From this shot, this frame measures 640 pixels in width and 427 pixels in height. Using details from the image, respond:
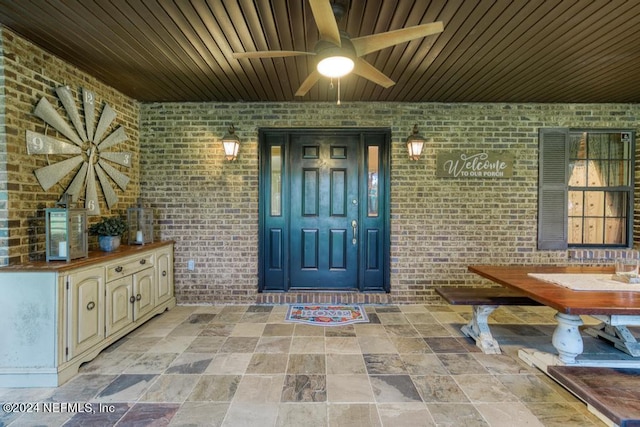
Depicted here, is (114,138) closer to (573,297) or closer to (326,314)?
(326,314)

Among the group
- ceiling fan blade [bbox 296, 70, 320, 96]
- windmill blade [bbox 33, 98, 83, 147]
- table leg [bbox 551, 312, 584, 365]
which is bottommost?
table leg [bbox 551, 312, 584, 365]

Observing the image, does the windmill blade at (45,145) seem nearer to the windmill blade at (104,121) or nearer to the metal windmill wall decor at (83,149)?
the metal windmill wall decor at (83,149)

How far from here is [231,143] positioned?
13.0 feet

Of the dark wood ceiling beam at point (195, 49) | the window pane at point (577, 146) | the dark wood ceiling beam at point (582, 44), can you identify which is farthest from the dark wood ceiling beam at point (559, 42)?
the dark wood ceiling beam at point (195, 49)

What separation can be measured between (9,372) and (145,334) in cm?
103

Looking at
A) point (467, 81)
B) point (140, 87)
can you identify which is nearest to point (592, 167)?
point (467, 81)

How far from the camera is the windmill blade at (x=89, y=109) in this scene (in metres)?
3.19

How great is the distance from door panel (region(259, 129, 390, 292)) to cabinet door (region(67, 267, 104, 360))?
6.23ft

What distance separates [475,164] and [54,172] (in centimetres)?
461

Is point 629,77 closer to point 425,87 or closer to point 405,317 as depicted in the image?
point 425,87

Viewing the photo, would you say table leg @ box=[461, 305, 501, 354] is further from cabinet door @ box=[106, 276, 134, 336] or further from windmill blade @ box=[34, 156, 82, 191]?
windmill blade @ box=[34, 156, 82, 191]

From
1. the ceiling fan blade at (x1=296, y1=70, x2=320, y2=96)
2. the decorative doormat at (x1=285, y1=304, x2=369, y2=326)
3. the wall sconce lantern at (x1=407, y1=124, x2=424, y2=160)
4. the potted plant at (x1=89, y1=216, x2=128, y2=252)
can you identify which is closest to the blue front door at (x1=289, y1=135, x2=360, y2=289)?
the decorative doormat at (x1=285, y1=304, x2=369, y2=326)

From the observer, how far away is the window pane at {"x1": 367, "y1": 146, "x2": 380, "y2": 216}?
4293mm

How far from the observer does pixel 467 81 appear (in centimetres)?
346
